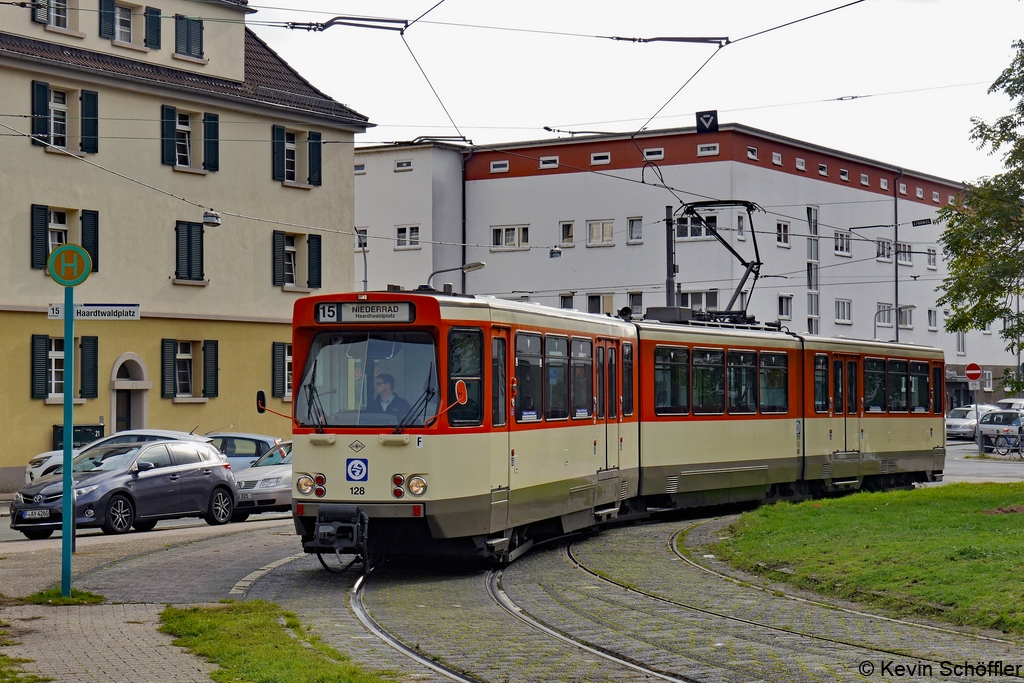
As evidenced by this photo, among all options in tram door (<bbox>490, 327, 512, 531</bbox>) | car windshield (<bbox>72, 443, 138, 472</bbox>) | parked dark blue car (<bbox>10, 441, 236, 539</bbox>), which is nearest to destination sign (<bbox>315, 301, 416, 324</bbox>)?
tram door (<bbox>490, 327, 512, 531</bbox>)

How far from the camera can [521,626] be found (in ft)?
36.0

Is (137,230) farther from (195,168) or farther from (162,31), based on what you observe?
(162,31)

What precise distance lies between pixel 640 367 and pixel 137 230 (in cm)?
1921

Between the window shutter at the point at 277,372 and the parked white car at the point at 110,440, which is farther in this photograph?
the window shutter at the point at 277,372

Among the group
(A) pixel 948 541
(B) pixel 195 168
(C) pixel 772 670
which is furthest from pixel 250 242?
(C) pixel 772 670

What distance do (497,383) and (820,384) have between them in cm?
1175

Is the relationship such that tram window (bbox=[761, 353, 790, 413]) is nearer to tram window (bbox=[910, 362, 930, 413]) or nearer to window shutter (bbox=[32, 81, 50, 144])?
tram window (bbox=[910, 362, 930, 413])

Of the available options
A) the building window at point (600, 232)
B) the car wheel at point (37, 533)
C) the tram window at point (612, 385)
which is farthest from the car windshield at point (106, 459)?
the building window at point (600, 232)

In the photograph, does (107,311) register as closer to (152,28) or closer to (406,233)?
(152,28)

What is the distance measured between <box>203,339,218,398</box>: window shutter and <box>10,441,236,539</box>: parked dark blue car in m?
13.6

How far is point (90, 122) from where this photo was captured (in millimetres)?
34125

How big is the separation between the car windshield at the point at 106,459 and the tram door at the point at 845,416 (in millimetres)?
12299

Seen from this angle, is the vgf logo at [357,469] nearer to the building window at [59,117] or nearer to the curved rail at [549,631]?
the curved rail at [549,631]

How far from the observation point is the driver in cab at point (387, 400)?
13781mm
